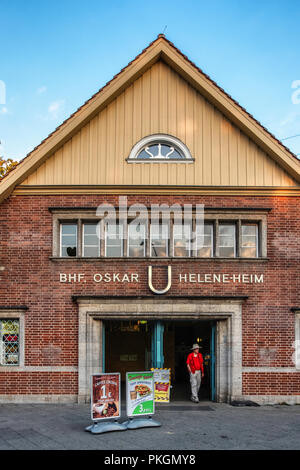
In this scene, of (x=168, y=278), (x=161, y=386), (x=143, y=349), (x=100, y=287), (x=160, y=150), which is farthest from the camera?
(x=143, y=349)

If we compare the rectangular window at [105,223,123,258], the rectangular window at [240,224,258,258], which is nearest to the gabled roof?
the rectangular window at [240,224,258,258]

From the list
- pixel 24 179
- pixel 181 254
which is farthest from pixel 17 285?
pixel 181 254

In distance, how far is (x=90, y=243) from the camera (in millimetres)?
13102

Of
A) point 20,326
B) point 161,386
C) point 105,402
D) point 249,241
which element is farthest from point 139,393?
point 249,241

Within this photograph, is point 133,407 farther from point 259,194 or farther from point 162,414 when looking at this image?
point 259,194

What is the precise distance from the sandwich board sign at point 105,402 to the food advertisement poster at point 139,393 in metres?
0.28

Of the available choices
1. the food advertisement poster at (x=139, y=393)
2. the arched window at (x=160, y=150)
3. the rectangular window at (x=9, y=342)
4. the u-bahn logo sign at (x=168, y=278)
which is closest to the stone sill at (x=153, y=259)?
the u-bahn logo sign at (x=168, y=278)

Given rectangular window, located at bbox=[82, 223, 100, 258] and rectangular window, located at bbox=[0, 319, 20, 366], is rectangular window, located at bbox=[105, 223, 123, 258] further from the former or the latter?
rectangular window, located at bbox=[0, 319, 20, 366]

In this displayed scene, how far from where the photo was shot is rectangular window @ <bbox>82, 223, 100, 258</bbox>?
1306cm

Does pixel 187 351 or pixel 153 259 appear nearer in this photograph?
pixel 153 259

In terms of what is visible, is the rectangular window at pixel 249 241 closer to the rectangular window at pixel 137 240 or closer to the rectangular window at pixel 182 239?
the rectangular window at pixel 182 239

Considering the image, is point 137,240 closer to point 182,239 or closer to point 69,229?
point 182,239

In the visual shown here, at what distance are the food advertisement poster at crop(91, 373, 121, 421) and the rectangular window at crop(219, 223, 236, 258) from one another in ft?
17.4

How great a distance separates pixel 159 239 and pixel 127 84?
4.62 m
